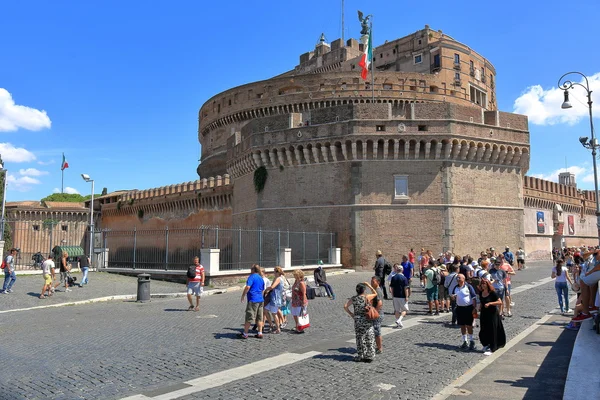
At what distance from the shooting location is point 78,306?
12461mm

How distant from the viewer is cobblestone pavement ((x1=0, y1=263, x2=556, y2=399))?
5.34 m

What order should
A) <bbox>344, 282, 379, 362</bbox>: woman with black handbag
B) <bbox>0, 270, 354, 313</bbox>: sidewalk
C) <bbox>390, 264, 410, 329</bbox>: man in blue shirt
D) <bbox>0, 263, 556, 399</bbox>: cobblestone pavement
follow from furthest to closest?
<bbox>0, 270, 354, 313</bbox>: sidewalk
<bbox>390, 264, 410, 329</bbox>: man in blue shirt
<bbox>344, 282, 379, 362</bbox>: woman with black handbag
<bbox>0, 263, 556, 399</bbox>: cobblestone pavement

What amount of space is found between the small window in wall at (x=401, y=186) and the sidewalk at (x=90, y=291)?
993cm

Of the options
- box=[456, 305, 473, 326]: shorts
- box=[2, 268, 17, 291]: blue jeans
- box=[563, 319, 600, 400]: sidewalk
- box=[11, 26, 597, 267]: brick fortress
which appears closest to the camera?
box=[563, 319, 600, 400]: sidewalk

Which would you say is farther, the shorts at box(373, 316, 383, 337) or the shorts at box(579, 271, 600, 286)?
the shorts at box(579, 271, 600, 286)

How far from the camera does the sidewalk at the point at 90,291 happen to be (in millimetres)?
12633

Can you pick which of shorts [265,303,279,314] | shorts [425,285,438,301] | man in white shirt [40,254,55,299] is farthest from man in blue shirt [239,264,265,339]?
man in white shirt [40,254,55,299]

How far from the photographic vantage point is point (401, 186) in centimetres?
2291

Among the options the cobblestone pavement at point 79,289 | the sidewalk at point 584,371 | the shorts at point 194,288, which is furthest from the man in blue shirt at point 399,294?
the cobblestone pavement at point 79,289

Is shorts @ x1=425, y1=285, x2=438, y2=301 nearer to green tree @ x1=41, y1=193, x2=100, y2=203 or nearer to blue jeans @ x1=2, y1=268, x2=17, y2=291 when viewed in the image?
blue jeans @ x1=2, y1=268, x2=17, y2=291

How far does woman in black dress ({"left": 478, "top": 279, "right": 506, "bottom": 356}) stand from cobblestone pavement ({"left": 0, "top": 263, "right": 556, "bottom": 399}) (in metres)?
0.31

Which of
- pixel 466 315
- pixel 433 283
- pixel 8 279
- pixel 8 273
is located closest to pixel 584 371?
pixel 466 315

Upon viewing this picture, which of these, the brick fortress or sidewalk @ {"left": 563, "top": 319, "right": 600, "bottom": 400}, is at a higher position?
the brick fortress

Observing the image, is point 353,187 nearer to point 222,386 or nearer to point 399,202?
point 399,202
